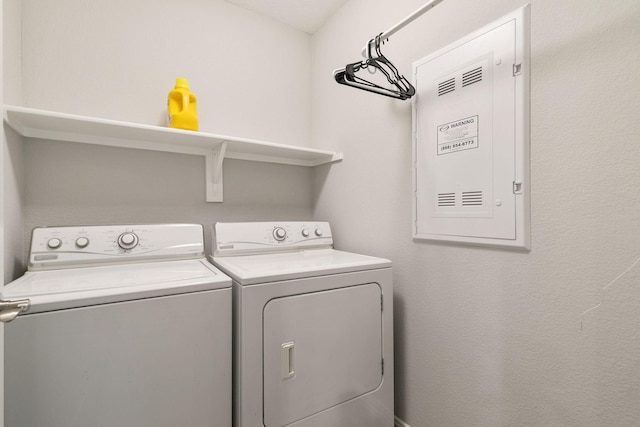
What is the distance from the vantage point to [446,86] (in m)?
1.30

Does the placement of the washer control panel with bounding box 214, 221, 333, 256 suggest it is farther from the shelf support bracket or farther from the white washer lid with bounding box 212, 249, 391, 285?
the shelf support bracket

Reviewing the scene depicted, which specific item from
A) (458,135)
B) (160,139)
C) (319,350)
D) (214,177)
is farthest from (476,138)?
(160,139)

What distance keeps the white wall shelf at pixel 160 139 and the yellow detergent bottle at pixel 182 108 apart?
0.28ft

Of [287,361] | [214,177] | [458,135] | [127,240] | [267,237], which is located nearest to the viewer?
[287,361]

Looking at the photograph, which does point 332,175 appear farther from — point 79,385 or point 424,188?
point 79,385

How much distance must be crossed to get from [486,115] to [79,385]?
1.72 metres

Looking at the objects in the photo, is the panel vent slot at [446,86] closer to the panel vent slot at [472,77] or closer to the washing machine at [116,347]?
the panel vent slot at [472,77]

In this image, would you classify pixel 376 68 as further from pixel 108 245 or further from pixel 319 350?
pixel 108 245

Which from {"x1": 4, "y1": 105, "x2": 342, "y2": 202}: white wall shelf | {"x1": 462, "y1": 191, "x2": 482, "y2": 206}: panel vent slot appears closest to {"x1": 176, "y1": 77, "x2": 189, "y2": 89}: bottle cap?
{"x1": 4, "y1": 105, "x2": 342, "y2": 202}: white wall shelf

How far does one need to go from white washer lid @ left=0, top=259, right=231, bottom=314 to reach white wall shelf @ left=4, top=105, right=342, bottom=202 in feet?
2.22

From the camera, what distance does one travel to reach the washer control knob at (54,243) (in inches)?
49.7

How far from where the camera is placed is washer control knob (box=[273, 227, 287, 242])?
1.77 m

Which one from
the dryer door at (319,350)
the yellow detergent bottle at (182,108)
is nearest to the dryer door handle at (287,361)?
the dryer door at (319,350)

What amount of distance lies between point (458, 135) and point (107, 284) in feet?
5.00
